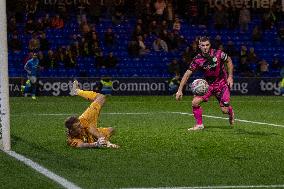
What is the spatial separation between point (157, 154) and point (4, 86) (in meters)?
2.62

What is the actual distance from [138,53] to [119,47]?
4.18 feet

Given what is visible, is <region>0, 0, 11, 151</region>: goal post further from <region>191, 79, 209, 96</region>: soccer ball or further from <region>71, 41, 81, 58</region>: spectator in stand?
<region>71, 41, 81, 58</region>: spectator in stand

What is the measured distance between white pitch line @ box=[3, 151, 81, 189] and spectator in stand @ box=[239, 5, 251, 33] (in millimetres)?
30046

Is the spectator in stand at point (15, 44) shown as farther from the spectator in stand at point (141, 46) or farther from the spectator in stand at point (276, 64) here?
the spectator in stand at point (276, 64)

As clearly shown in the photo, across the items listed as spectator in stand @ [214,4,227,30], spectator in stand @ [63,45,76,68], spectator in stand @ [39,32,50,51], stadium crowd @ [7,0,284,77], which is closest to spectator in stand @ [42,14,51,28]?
stadium crowd @ [7,0,284,77]

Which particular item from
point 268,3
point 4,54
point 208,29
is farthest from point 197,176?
point 268,3

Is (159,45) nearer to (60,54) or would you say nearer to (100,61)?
(100,61)

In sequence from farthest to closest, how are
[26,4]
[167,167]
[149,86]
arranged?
[26,4] < [149,86] < [167,167]

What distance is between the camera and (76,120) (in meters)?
11.6

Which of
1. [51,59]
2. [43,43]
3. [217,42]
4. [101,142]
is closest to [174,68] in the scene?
[217,42]

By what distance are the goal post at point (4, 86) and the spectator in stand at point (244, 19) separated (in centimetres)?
2966

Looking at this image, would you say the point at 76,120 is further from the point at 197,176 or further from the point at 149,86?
the point at 149,86

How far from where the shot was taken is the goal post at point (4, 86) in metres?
11.4

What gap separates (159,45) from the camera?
1492 inches
